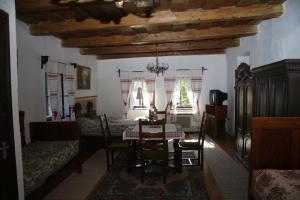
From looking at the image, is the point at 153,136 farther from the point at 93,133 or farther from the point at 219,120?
the point at 219,120

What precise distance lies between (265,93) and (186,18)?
1568 mm

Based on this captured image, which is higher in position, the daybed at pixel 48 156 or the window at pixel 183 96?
the window at pixel 183 96

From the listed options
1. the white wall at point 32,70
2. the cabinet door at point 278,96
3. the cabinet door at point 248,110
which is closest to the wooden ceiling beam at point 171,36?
the white wall at point 32,70

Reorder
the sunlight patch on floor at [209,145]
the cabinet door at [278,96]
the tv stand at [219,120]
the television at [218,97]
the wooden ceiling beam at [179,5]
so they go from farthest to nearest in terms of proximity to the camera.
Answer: the television at [218,97], the tv stand at [219,120], the sunlight patch on floor at [209,145], the wooden ceiling beam at [179,5], the cabinet door at [278,96]

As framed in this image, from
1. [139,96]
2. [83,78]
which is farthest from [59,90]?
[139,96]

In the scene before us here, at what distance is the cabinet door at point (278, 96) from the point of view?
260cm

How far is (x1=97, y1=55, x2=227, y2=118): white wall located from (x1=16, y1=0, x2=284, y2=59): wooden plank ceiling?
2.52m

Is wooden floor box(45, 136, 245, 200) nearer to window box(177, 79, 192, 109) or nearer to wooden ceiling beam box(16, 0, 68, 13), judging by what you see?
wooden ceiling beam box(16, 0, 68, 13)

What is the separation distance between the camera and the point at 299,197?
1.73 meters

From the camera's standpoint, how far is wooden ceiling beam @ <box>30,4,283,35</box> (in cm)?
304

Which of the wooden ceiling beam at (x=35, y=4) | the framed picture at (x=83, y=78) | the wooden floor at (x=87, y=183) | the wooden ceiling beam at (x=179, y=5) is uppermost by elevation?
the wooden ceiling beam at (x=179, y=5)

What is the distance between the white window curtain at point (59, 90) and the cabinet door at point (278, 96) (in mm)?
3789

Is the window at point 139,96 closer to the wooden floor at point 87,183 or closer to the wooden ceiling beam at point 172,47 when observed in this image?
the wooden ceiling beam at point 172,47

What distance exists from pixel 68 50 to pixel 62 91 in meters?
1.11
